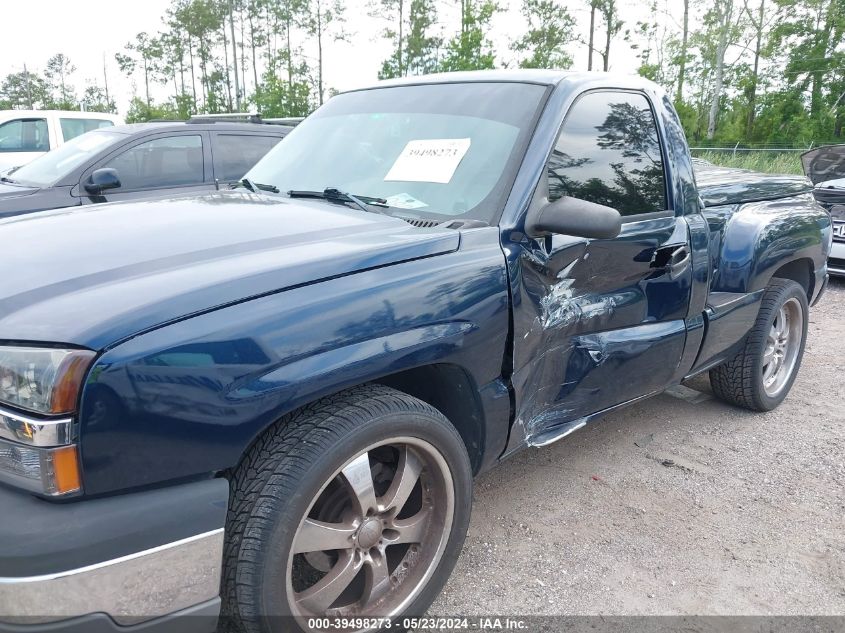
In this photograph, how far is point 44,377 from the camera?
1.46 m

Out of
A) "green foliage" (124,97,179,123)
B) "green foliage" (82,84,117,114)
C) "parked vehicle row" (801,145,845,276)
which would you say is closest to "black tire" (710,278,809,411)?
"parked vehicle row" (801,145,845,276)

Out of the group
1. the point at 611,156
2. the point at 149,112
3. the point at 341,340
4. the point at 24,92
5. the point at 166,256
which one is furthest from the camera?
the point at 24,92

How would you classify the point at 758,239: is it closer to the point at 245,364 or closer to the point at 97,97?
the point at 245,364

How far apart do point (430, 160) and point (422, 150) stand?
0.08 metres

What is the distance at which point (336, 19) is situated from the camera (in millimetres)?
37344

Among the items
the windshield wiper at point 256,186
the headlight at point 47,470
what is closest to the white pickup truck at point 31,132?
the windshield wiper at point 256,186

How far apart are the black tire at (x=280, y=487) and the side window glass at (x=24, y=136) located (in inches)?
429

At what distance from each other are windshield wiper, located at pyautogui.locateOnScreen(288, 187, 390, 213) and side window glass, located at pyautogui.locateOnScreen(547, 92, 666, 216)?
0.65 meters

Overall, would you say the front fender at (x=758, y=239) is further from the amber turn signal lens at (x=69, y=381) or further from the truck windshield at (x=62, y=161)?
the truck windshield at (x=62, y=161)

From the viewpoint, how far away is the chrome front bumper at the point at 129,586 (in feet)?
4.66

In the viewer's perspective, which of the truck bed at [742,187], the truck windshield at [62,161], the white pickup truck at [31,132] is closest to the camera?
the truck bed at [742,187]

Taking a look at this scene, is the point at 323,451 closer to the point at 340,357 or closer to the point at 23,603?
the point at 340,357

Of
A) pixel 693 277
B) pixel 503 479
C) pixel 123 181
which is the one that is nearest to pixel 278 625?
pixel 503 479

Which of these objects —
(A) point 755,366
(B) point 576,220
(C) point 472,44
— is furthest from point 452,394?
(C) point 472,44
